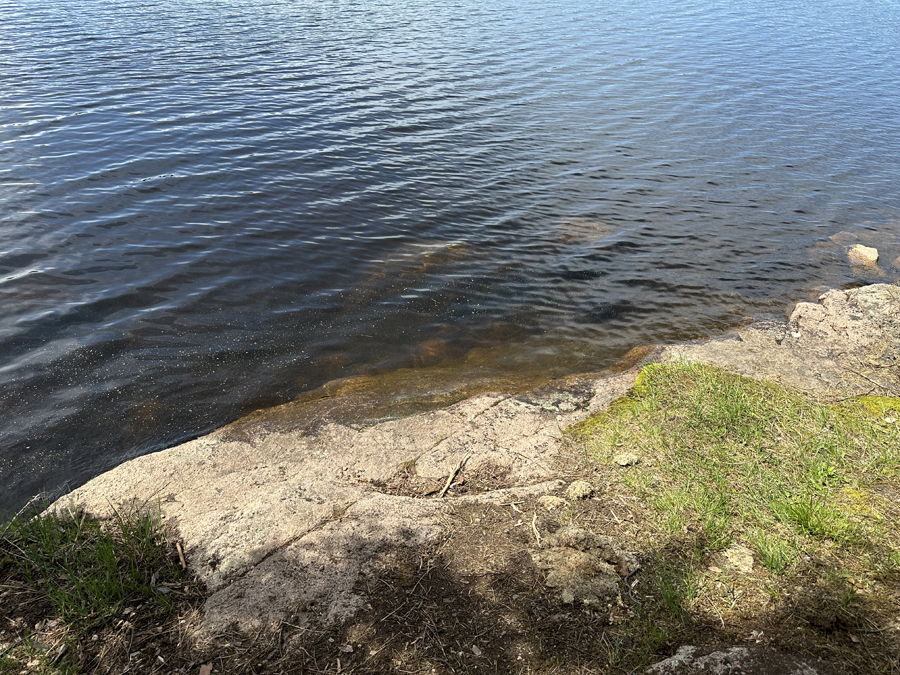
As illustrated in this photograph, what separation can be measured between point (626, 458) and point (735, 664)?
163 cm

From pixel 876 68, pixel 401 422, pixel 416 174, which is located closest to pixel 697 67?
pixel 876 68

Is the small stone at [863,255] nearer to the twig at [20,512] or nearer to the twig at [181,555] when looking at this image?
the twig at [181,555]

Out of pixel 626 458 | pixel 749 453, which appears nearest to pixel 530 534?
pixel 626 458

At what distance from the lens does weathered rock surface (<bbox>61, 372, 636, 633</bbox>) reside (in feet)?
10.6

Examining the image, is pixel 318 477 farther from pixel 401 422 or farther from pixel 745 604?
pixel 745 604

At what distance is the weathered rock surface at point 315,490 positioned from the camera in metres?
3.22

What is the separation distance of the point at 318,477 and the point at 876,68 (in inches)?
919

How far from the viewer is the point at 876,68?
19.0 metres

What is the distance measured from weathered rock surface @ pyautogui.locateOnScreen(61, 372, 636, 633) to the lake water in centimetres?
94

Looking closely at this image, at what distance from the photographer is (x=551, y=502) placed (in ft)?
12.4

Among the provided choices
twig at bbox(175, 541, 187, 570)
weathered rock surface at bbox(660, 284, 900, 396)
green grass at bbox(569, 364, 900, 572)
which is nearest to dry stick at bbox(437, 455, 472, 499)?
green grass at bbox(569, 364, 900, 572)

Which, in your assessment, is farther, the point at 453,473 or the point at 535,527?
the point at 453,473

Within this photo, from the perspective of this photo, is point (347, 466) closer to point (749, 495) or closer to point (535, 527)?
point (535, 527)

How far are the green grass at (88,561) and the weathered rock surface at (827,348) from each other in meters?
4.64
